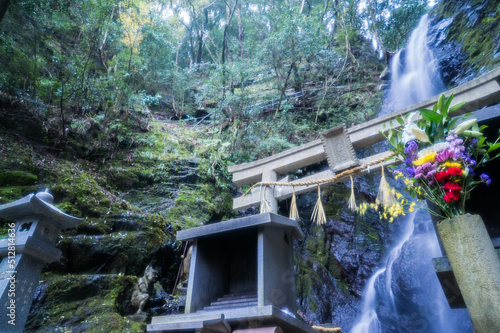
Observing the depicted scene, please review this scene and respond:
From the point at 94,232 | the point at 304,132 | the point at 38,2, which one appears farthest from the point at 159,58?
the point at 94,232

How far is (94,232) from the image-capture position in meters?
6.59

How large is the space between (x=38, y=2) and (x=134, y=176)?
6.12 metres

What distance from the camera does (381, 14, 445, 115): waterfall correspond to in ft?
41.3

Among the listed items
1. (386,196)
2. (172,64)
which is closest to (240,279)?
(386,196)

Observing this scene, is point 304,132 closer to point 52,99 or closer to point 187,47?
point 52,99

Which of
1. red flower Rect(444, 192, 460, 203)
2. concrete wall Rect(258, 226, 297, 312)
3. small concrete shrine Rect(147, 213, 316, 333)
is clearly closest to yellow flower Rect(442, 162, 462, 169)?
red flower Rect(444, 192, 460, 203)

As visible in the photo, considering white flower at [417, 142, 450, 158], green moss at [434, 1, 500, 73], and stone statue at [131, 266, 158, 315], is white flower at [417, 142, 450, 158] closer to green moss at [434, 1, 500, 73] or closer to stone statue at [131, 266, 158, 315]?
stone statue at [131, 266, 158, 315]

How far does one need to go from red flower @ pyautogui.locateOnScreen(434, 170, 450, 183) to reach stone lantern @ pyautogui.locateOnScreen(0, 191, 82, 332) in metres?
5.01

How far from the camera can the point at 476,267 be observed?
2.55 meters

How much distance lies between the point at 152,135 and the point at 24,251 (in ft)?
27.9

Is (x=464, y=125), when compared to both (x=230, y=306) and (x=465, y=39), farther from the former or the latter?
(x=465, y=39)

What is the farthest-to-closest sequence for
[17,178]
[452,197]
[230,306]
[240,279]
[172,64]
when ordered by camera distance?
[172,64] < [17,178] < [240,279] < [230,306] < [452,197]

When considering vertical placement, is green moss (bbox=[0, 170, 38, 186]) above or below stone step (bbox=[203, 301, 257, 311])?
above

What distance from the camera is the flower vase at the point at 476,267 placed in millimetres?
2402
